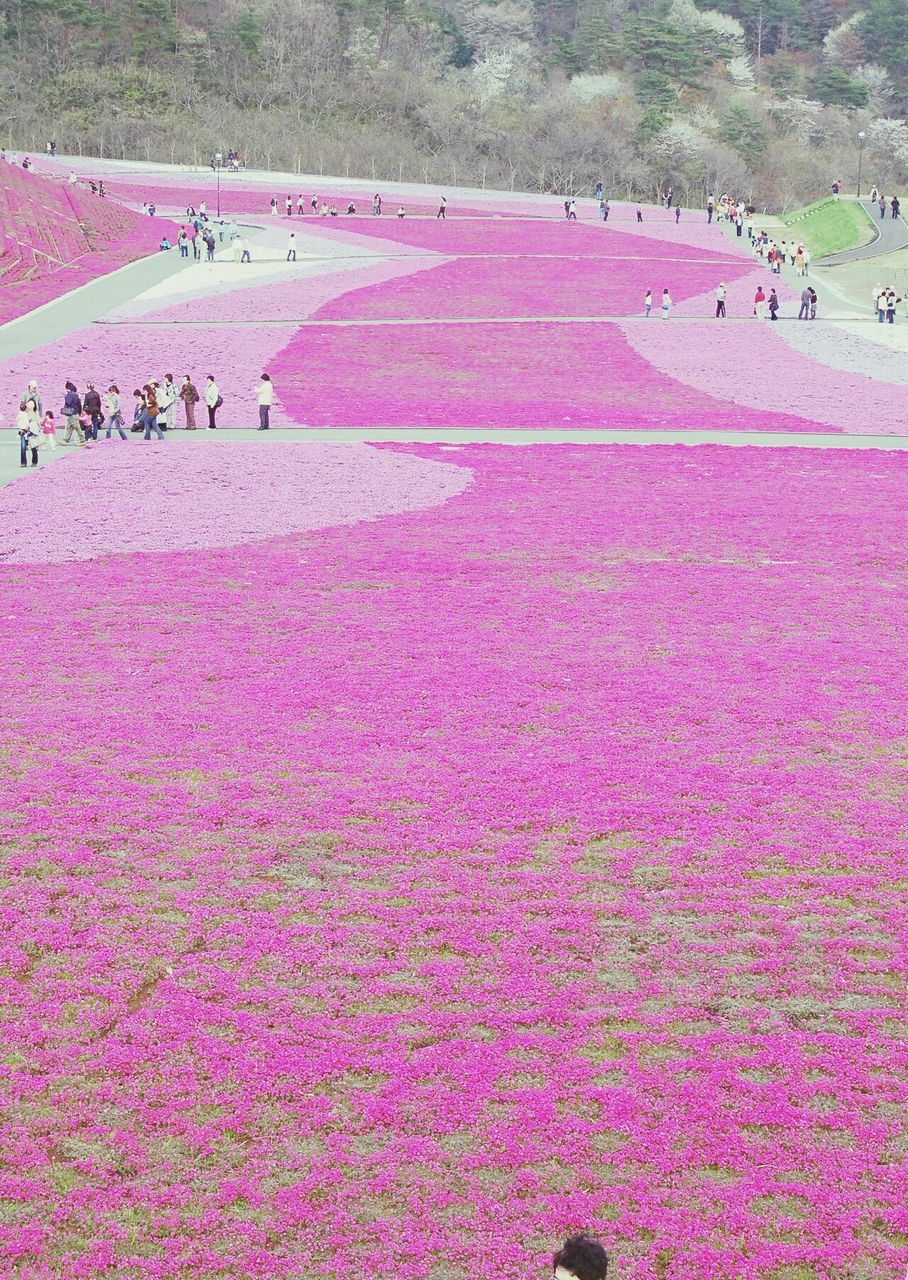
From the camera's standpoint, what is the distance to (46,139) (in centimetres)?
12044

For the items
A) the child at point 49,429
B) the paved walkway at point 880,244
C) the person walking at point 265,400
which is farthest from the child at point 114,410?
the paved walkway at point 880,244

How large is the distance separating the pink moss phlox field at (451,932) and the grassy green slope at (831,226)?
66.1m

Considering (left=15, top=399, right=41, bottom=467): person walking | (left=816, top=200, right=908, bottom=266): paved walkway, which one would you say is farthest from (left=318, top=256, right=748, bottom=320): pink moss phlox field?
(left=15, top=399, right=41, bottom=467): person walking

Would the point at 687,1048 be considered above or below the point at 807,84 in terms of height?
below

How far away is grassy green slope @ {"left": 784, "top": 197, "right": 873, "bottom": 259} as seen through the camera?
272 ft

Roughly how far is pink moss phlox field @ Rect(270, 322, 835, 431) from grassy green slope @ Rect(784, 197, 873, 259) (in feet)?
99.7

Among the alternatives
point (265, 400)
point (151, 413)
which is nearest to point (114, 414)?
point (151, 413)

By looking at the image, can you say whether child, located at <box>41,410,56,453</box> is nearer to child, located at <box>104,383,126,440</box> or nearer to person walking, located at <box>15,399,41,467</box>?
person walking, located at <box>15,399,41,467</box>

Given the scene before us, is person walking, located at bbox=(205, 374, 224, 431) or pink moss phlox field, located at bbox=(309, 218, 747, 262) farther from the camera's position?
pink moss phlox field, located at bbox=(309, 218, 747, 262)

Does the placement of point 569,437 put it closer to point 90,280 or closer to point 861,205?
point 90,280

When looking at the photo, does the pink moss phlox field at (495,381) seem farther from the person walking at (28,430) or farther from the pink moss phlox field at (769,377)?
the person walking at (28,430)

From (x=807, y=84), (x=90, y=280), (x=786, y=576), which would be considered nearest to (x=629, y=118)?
(x=807, y=84)

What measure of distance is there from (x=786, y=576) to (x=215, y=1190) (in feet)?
56.1

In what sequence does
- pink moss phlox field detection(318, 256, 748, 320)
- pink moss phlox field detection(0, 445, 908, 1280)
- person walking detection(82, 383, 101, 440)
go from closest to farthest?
pink moss phlox field detection(0, 445, 908, 1280)
person walking detection(82, 383, 101, 440)
pink moss phlox field detection(318, 256, 748, 320)
